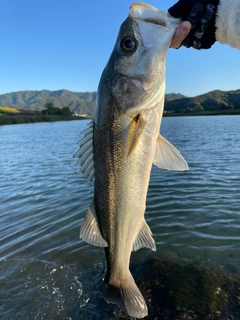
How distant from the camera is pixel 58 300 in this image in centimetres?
615

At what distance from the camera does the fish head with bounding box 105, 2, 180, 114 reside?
9.61 feet

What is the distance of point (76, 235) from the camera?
30.7 feet

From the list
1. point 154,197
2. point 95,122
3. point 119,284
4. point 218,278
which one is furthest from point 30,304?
point 154,197

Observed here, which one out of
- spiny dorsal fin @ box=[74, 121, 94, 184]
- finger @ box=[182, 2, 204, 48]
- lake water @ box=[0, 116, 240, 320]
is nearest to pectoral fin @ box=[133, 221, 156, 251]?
spiny dorsal fin @ box=[74, 121, 94, 184]

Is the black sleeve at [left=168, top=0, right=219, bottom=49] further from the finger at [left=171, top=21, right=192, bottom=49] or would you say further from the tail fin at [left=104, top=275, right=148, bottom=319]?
the tail fin at [left=104, top=275, right=148, bottom=319]

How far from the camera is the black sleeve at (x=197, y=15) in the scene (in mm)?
3207

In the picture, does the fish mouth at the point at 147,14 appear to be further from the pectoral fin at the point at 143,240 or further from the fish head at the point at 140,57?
the pectoral fin at the point at 143,240

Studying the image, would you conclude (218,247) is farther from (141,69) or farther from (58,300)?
(141,69)

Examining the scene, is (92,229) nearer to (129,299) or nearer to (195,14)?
(129,299)

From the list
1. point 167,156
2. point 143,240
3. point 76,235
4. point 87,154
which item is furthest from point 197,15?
point 76,235

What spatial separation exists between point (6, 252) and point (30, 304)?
2958 mm

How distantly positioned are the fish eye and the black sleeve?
2.21 ft

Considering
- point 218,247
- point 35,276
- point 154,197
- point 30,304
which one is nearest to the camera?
point 30,304

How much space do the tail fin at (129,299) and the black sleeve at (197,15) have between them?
3.32 m
